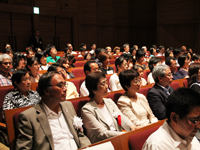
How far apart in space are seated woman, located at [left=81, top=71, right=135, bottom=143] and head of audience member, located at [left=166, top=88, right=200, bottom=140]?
85 centimetres

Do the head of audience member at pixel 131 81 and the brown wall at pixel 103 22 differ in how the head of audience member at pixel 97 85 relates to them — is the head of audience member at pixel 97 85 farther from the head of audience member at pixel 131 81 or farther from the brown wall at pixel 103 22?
the brown wall at pixel 103 22

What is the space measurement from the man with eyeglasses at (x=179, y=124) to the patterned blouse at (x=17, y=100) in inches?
67.5

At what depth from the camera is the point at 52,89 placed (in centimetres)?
187

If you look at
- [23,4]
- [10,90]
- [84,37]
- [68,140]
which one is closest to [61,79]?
[68,140]

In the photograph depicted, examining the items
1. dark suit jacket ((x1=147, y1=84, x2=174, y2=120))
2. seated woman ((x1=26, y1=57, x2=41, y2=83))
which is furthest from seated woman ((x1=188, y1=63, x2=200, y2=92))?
seated woman ((x1=26, y1=57, x2=41, y2=83))

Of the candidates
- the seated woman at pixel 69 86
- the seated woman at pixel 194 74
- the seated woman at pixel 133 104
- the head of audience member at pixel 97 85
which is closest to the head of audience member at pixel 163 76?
the seated woman at pixel 133 104

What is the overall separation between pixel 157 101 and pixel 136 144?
125 centimetres

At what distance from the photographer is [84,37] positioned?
11.6 metres

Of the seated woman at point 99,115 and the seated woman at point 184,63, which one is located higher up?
the seated woman at point 184,63

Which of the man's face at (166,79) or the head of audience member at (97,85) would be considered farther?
the man's face at (166,79)

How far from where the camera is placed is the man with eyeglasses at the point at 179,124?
1.21m

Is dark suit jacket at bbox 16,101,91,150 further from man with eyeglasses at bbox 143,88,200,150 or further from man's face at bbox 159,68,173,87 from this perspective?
man's face at bbox 159,68,173,87

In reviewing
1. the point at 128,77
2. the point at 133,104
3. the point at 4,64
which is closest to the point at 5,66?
the point at 4,64

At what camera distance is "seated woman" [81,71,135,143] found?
2.09 meters
